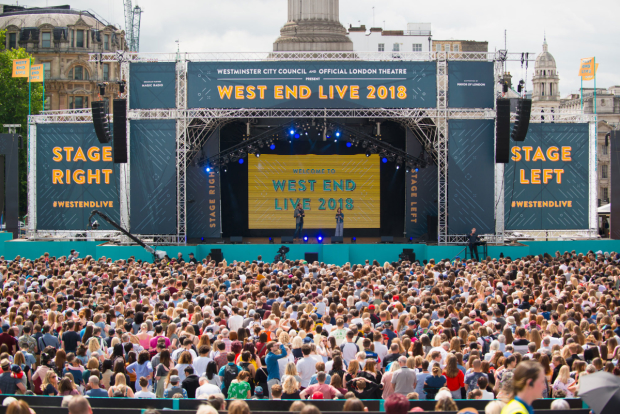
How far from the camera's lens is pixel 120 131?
2177cm

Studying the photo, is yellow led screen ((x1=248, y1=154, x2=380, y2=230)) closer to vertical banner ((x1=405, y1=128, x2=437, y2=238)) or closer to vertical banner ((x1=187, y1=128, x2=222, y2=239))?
vertical banner ((x1=405, y1=128, x2=437, y2=238))

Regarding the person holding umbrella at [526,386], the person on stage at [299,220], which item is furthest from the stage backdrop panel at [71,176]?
the person holding umbrella at [526,386]

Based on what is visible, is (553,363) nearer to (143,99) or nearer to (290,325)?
(290,325)

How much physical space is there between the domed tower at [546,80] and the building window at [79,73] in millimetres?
74378

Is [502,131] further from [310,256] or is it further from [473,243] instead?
[310,256]

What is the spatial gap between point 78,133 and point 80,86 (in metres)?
36.2

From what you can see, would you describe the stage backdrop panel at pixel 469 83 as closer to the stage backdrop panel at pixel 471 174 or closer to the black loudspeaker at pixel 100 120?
the stage backdrop panel at pixel 471 174

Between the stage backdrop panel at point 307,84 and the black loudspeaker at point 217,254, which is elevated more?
the stage backdrop panel at point 307,84

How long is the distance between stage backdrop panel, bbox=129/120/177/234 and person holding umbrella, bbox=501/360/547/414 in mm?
19732

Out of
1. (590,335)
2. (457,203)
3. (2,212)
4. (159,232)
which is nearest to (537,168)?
(457,203)

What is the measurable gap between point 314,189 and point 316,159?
4.37ft

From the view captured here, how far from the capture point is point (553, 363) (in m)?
7.51

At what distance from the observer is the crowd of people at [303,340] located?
705 cm

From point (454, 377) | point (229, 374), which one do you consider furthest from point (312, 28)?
point (454, 377)
